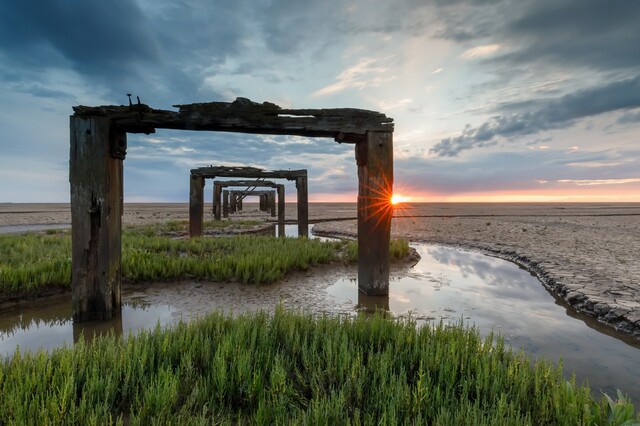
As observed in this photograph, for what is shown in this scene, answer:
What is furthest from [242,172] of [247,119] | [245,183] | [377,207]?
[377,207]

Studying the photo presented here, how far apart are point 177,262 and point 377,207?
4.74 m

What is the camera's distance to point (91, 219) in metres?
4.89

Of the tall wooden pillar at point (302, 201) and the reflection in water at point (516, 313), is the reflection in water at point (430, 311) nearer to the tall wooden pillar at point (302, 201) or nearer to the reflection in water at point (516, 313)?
the reflection in water at point (516, 313)

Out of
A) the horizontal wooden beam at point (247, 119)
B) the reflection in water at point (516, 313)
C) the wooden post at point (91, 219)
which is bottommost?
the reflection in water at point (516, 313)

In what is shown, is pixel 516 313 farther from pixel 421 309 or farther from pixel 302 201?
pixel 302 201

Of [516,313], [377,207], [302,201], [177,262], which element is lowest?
[516,313]

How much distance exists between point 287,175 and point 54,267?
1082cm

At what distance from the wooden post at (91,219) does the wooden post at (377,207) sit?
433cm

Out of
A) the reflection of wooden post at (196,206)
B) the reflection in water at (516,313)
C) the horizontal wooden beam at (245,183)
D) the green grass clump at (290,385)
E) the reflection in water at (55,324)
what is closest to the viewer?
the green grass clump at (290,385)

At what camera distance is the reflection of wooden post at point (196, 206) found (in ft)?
50.5

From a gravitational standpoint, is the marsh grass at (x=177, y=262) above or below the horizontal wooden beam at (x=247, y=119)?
below

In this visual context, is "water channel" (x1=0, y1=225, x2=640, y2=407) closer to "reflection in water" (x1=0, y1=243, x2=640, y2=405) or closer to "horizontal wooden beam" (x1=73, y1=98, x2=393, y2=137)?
"reflection in water" (x1=0, y1=243, x2=640, y2=405)

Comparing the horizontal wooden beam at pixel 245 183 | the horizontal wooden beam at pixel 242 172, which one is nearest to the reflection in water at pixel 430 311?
the horizontal wooden beam at pixel 242 172

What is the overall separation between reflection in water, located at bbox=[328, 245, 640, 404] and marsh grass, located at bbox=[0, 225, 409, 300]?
1.69 meters
